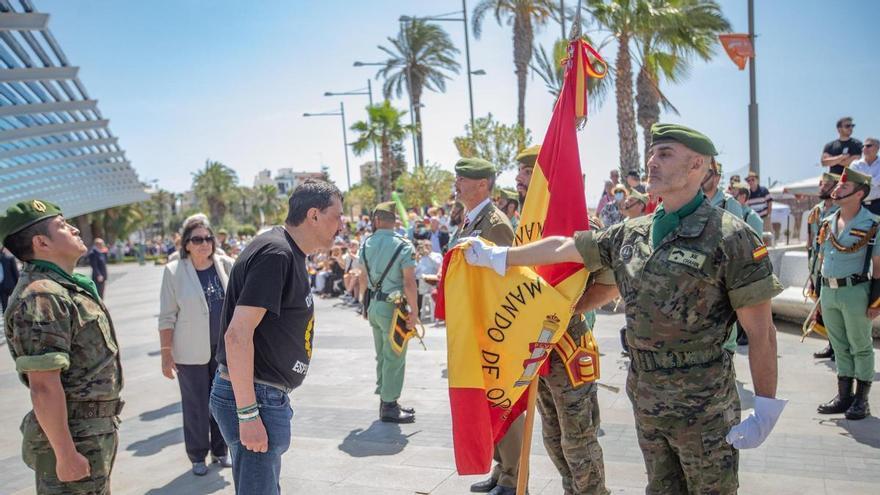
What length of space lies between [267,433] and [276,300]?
63 cm

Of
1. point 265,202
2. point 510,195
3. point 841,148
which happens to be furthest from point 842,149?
point 265,202

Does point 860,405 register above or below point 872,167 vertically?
below

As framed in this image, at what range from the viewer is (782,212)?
1805 cm

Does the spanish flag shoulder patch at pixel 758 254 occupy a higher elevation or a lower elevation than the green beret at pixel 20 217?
lower

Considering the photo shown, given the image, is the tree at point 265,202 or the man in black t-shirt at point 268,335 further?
the tree at point 265,202

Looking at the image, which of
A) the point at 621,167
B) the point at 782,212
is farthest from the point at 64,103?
the point at 782,212

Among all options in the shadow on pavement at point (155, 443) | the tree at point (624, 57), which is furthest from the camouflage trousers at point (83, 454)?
the tree at point (624, 57)

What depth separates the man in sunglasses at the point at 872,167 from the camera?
9234mm

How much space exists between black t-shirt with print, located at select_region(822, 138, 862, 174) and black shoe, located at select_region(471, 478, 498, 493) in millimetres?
8022

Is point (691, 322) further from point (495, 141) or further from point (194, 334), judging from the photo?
point (495, 141)

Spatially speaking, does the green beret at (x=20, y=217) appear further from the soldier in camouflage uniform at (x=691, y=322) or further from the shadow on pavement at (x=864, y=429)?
the shadow on pavement at (x=864, y=429)

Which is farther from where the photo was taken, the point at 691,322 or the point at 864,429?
the point at 864,429

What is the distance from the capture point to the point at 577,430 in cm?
373

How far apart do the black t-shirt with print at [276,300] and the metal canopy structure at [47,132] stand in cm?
1210
